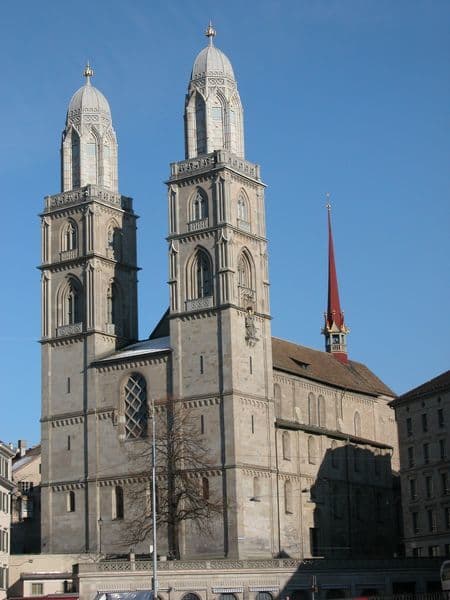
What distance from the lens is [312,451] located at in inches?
3994

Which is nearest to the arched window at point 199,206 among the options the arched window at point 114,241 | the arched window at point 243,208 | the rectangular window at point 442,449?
the arched window at point 243,208

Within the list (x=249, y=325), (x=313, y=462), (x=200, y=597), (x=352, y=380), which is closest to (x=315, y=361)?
(x=352, y=380)

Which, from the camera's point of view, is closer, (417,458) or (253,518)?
(253,518)

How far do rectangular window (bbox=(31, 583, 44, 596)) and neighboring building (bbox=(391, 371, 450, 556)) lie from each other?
28.5 m

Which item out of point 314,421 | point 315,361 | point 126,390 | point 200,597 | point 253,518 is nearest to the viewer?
point 200,597

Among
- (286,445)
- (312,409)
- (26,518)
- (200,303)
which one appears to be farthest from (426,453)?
(26,518)

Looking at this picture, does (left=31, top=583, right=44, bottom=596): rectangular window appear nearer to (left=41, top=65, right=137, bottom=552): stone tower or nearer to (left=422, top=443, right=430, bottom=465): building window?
(left=41, top=65, right=137, bottom=552): stone tower

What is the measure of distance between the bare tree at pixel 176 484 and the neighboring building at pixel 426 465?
53.5 feet

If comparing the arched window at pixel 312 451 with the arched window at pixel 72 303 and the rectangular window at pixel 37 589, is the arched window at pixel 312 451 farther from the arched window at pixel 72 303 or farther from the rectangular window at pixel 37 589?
the rectangular window at pixel 37 589

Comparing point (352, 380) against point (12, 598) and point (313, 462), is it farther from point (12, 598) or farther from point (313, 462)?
point (12, 598)

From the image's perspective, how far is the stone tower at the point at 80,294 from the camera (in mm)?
96625

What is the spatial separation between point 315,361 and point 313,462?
13923 millimetres

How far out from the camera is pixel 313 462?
101 meters

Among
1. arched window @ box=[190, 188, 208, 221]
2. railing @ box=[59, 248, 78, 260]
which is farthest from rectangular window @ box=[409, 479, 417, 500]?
railing @ box=[59, 248, 78, 260]
